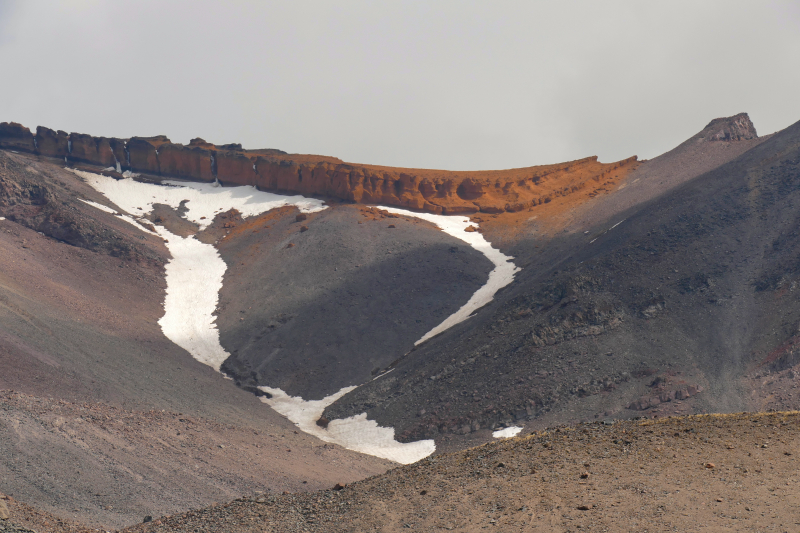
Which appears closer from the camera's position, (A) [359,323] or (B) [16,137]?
(A) [359,323]

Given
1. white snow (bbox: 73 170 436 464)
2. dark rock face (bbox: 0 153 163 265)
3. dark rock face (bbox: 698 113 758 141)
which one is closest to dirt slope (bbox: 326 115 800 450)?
white snow (bbox: 73 170 436 464)

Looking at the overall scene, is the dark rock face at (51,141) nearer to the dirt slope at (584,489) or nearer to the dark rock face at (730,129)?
the dark rock face at (730,129)

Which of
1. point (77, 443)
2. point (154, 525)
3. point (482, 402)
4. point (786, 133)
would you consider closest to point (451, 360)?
point (482, 402)

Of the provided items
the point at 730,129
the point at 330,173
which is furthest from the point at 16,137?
the point at 730,129

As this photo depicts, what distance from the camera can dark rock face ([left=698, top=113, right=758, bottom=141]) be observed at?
75750 millimetres

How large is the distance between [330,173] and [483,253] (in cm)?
2604

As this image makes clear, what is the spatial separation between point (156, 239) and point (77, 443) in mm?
47878

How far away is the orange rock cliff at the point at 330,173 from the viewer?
80.9 m

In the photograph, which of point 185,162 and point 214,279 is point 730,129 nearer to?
point 214,279

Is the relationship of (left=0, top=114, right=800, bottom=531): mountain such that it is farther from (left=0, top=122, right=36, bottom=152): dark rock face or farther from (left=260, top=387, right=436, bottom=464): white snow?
(left=0, top=122, right=36, bottom=152): dark rock face

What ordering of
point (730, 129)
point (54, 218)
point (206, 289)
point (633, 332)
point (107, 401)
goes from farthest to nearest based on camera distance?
point (730, 129) < point (206, 289) < point (54, 218) < point (633, 332) < point (107, 401)

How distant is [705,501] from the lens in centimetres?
1333

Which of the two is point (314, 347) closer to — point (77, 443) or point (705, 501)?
point (77, 443)

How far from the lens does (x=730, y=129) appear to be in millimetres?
77062
